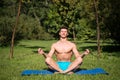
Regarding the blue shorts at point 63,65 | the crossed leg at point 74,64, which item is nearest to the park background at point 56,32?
the crossed leg at point 74,64

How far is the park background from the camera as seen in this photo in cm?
1575

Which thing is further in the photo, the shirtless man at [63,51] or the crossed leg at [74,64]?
the shirtless man at [63,51]

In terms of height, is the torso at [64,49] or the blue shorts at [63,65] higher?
the torso at [64,49]

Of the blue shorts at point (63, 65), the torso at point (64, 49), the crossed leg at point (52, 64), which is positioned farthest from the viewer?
the torso at point (64, 49)

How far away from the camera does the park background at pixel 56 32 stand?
15750mm

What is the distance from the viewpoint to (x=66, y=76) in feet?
37.2

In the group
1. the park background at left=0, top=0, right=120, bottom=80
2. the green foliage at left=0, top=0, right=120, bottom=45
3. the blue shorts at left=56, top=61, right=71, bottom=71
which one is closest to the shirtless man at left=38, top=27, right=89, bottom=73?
the blue shorts at left=56, top=61, right=71, bottom=71

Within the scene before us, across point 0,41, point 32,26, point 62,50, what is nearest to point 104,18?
point 62,50

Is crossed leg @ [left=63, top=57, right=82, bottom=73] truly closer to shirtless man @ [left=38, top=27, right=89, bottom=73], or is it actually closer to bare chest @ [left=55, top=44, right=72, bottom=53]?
shirtless man @ [left=38, top=27, right=89, bottom=73]

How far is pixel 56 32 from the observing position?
230ft

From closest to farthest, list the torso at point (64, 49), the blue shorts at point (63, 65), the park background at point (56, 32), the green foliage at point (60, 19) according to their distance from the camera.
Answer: the blue shorts at point (63, 65) < the torso at point (64, 49) < the park background at point (56, 32) < the green foliage at point (60, 19)

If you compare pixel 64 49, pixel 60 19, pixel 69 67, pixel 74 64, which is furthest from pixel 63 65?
pixel 60 19

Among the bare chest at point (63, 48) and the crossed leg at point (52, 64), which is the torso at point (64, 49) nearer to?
the bare chest at point (63, 48)

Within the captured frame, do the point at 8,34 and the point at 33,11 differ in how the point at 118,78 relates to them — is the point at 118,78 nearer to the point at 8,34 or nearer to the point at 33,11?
the point at 8,34
